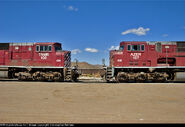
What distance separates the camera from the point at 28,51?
1491 cm

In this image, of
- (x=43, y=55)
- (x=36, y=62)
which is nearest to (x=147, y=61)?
(x=43, y=55)

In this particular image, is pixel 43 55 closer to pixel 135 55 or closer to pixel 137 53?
pixel 135 55

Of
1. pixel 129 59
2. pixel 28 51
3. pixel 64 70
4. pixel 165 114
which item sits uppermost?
pixel 28 51

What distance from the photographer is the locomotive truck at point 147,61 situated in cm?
1382

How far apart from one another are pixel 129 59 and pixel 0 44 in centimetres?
1461

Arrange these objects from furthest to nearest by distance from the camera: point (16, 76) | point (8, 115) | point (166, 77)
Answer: point (16, 76)
point (166, 77)
point (8, 115)

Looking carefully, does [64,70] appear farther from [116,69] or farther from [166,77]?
[166,77]

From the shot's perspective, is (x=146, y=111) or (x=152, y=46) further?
(x=152, y=46)

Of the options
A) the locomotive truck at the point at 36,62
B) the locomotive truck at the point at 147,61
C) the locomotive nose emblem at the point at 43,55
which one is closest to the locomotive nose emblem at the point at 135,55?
the locomotive truck at the point at 147,61

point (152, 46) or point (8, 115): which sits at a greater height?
point (152, 46)

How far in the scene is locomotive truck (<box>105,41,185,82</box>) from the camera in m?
13.8

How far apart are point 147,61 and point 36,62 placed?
11827mm

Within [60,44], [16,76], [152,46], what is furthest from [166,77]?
[16,76]

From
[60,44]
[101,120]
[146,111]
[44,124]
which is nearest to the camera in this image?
[44,124]
